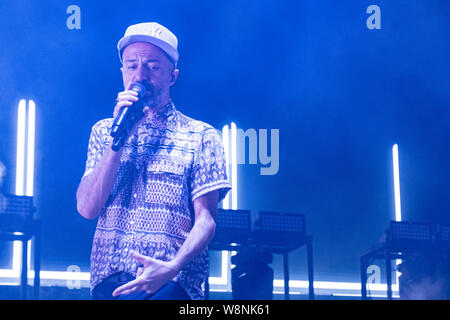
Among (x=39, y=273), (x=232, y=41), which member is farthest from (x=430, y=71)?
(x=39, y=273)

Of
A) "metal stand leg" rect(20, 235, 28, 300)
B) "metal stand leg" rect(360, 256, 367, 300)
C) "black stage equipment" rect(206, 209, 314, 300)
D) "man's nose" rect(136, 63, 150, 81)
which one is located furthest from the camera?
"black stage equipment" rect(206, 209, 314, 300)

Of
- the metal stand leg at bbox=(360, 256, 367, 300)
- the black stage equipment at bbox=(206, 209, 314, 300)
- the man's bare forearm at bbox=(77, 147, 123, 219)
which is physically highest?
the black stage equipment at bbox=(206, 209, 314, 300)

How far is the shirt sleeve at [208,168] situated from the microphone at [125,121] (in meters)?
0.22

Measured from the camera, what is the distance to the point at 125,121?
1843 millimetres

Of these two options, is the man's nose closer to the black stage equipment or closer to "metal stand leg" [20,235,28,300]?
"metal stand leg" [20,235,28,300]

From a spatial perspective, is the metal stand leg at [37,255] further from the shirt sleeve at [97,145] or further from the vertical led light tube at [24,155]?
the shirt sleeve at [97,145]

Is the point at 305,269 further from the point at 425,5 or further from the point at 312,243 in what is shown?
the point at 425,5

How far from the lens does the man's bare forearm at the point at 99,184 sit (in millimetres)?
1923

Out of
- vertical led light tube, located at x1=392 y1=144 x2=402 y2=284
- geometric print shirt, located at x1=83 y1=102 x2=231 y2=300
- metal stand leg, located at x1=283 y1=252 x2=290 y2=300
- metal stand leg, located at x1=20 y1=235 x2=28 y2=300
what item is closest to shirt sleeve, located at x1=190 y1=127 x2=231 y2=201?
geometric print shirt, located at x1=83 y1=102 x2=231 y2=300

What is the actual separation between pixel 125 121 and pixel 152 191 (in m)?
0.25

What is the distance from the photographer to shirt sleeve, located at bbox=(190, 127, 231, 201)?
1.99m

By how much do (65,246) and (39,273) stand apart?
27cm

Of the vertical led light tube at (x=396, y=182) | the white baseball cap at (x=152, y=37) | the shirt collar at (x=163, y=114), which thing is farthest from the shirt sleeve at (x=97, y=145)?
the vertical led light tube at (x=396, y=182)

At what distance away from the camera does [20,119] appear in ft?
11.9
